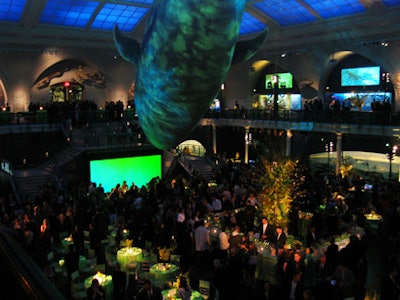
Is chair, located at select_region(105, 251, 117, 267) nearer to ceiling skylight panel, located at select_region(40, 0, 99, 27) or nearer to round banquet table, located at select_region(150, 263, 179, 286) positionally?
round banquet table, located at select_region(150, 263, 179, 286)

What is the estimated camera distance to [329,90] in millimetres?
29203

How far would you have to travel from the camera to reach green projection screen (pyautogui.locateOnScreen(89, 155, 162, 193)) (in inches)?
816

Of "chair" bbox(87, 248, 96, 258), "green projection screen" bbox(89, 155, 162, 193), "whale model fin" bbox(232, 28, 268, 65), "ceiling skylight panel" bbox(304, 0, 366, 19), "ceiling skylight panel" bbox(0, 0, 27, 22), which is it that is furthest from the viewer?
"ceiling skylight panel" bbox(0, 0, 27, 22)

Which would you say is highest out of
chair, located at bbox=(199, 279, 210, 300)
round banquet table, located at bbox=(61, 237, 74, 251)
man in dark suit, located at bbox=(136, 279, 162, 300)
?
man in dark suit, located at bbox=(136, 279, 162, 300)

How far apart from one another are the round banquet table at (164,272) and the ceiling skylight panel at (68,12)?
832 inches

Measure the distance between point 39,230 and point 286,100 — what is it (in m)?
26.3

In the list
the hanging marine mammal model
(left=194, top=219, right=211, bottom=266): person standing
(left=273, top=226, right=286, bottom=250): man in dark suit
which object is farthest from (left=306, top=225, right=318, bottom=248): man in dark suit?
the hanging marine mammal model

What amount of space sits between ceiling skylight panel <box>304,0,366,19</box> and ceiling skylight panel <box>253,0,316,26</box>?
2.96 ft

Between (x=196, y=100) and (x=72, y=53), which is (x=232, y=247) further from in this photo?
(x=72, y=53)

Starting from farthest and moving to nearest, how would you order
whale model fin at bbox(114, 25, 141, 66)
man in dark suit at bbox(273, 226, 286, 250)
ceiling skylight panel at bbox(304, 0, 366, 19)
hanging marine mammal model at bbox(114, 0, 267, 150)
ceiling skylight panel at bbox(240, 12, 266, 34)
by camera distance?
ceiling skylight panel at bbox(240, 12, 266, 34) < ceiling skylight panel at bbox(304, 0, 366, 19) < man in dark suit at bbox(273, 226, 286, 250) < whale model fin at bbox(114, 25, 141, 66) < hanging marine mammal model at bbox(114, 0, 267, 150)

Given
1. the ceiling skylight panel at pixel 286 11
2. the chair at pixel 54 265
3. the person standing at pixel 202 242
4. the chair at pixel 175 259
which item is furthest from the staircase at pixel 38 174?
the ceiling skylight panel at pixel 286 11

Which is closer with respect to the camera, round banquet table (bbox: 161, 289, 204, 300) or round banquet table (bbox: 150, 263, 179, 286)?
round banquet table (bbox: 161, 289, 204, 300)

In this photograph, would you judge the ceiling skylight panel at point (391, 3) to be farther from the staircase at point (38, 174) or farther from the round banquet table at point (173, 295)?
the round banquet table at point (173, 295)

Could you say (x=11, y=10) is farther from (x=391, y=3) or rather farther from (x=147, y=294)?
(x=147, y=294)
